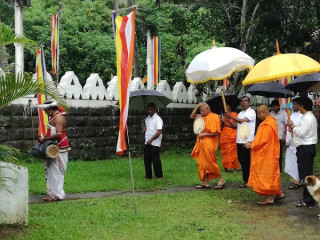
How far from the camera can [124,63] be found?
730cm

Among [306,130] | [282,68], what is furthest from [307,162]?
[282,68]

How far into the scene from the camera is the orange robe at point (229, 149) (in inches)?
461

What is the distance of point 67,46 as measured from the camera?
22.9 m

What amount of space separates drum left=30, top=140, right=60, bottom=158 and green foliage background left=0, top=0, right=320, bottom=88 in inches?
292

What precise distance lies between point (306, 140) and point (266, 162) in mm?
711

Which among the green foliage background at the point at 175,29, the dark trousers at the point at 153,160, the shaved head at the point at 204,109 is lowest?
the dark trousers at the point at 153,160

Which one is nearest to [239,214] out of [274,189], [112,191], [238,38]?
[274,189]

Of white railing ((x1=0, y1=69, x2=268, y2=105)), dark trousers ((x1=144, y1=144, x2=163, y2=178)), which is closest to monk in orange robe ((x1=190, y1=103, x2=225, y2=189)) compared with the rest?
dark trousers ((x1=144, y1=144, x2=163, y2=178))

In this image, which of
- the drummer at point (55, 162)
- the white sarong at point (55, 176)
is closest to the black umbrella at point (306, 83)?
the drummer at point (55, 162)

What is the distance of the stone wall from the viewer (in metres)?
11.8

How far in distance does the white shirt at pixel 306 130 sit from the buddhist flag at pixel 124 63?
263 centimetres

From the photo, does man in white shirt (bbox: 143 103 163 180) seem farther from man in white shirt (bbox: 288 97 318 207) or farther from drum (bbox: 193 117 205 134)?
man in white shirt (bbox: 288 97 318 207)

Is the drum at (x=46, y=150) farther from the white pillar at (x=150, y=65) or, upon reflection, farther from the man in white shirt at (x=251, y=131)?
the white pillar at (x=150, y=65)

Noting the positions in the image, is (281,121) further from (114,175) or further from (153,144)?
(114,175)
